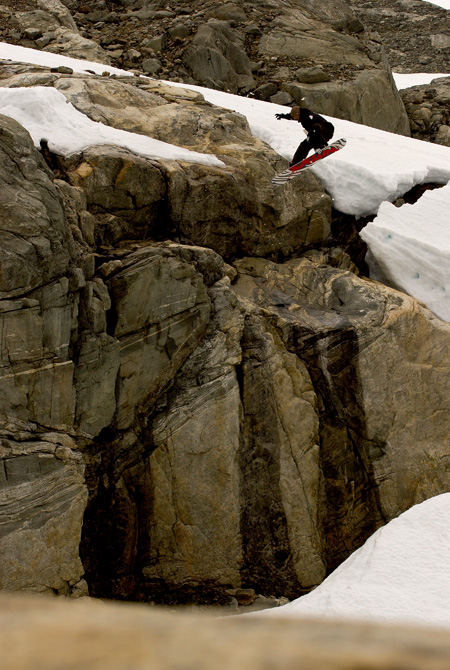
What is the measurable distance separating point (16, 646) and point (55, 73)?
46.8 feet

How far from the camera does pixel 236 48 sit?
918 inches

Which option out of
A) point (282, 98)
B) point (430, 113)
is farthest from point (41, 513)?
point (430, 113)

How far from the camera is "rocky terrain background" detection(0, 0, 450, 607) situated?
8.27 m

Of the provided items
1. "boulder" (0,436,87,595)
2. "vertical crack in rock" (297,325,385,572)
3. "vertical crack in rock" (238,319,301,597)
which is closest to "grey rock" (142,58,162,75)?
"vertical crack in rock" (297,325,385,572)

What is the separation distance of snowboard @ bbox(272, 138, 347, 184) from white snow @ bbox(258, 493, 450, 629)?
7613mm

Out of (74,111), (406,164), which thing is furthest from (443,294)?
(74,111)

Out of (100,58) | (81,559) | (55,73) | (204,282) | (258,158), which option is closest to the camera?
(81,559)

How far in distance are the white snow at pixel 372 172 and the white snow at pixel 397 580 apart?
7.41m

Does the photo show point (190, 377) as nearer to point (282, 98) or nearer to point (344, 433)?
point (344, 433)

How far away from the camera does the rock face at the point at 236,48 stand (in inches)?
869

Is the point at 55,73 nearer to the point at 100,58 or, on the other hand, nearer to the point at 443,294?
the point at 100,58

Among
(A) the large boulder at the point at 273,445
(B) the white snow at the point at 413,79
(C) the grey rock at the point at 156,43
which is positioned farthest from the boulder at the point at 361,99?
(A) the large boulder at the point at 273,445

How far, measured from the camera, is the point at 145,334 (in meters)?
9.61

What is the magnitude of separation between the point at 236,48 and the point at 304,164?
1251cm
